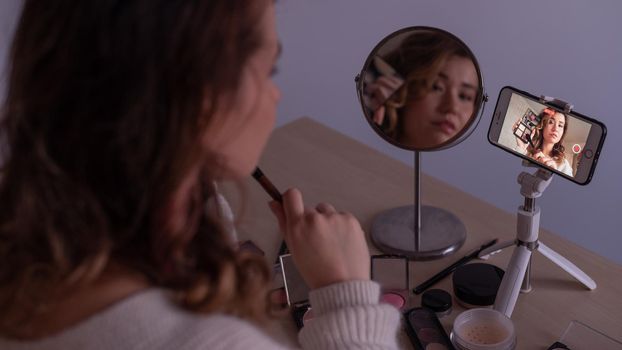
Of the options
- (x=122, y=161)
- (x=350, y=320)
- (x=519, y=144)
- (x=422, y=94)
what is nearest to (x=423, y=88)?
(x=422, y=94)

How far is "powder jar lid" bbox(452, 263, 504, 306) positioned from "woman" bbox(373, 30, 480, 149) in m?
0.17

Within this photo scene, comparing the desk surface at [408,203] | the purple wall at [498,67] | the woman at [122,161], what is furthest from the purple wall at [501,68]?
the woman at [122,161]

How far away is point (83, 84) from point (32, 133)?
0.06 metres

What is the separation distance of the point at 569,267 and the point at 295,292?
35 centimetres

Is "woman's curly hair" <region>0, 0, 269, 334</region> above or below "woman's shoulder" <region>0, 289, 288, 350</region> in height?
above

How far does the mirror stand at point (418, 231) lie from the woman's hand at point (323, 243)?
22cm

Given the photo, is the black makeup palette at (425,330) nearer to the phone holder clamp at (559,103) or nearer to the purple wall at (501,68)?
the phone holder clamp at (559,103)

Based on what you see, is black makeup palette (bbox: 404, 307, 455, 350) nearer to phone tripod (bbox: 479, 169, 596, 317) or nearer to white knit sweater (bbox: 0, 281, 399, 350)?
phone tripod (bbox: 479, 169, 596, 317)

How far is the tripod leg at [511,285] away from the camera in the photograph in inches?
33.0

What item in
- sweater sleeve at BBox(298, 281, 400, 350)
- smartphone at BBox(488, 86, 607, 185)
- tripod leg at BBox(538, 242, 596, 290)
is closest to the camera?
sweater sleeve at BBox(298, 281, 400, 350)

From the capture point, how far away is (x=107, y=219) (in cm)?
51

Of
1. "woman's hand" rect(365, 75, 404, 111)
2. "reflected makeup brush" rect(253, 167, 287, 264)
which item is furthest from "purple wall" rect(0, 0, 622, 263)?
"reflected makeup brush" rect(253, 167, 287, 264)

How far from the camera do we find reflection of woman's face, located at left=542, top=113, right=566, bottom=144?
80 centimetres

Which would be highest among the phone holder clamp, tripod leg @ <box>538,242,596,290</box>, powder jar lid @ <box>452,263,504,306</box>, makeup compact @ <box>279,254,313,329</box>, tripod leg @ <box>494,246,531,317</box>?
the phone holder clamp
